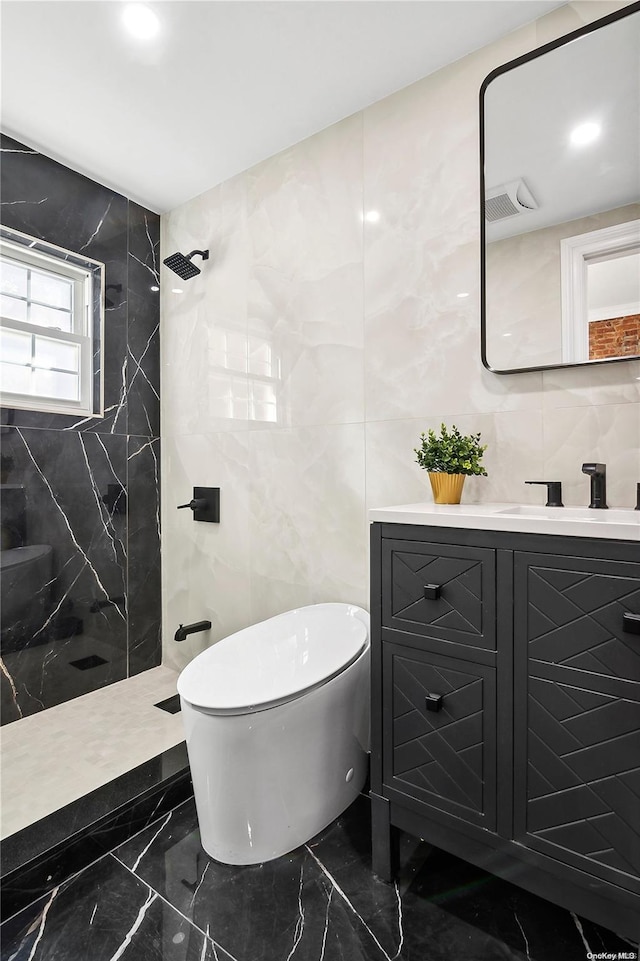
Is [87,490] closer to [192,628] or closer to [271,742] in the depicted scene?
[192,628]

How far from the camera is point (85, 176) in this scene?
235 centimetres

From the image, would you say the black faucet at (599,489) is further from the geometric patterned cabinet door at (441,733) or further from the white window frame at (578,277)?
the geometric patterned cabinet door at (441,733)

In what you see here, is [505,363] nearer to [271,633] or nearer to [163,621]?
[271,633]

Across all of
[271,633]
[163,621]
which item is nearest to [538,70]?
[271,633]

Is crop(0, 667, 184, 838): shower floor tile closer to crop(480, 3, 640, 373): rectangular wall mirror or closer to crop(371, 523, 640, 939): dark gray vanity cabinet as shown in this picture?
crop(371, 523, 640, 939): dark gray vanity cabinet

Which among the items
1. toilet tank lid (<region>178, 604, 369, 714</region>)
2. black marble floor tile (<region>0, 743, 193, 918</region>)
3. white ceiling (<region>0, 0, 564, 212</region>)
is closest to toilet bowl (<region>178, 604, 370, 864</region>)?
toilet tank lid (<region>178, 604, 369, 714</region>)

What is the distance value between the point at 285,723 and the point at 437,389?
112 centimetres

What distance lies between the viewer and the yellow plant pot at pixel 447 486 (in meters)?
1.55

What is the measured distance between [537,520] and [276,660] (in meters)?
0.93

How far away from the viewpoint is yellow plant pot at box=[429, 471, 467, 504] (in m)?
1.55

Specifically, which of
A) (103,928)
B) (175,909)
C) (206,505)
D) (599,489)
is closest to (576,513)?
(599,489)

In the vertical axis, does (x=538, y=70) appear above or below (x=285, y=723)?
above

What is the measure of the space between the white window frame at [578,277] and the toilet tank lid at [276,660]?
105cm

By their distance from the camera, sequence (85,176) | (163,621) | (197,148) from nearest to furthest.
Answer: (197,148)
(85,176)
(163,621)
